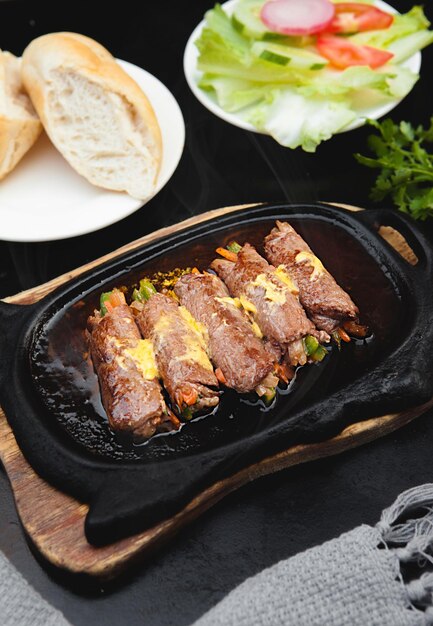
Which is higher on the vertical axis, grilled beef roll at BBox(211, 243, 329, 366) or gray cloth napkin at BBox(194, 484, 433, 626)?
grilled beef roll at BBox(211, 243, 329, 366)

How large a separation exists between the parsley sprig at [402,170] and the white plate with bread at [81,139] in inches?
49.5

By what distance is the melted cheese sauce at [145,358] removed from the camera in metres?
3.30

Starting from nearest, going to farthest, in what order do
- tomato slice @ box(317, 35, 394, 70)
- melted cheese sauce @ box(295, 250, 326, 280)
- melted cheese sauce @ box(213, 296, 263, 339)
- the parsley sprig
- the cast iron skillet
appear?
1. the cast iron skillet
2. melted cheese sauce @ box(213, 296, 263, 339)
3. melted cheese sauce @ box(295, 250, 326, 280)
4. the parsley sprig
5. tomato slice @ box(317, 35, 394, 70)

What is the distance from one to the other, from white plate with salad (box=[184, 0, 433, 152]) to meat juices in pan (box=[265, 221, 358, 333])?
1053 mm

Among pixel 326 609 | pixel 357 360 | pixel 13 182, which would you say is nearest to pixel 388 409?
pixel 357 360

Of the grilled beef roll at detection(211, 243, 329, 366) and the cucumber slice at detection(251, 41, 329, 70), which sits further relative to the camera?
the cucumber slice at detection(251, 41, 329, 70)

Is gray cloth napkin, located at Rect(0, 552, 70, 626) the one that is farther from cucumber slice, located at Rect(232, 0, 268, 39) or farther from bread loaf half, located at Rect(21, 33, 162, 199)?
cucumber slice, located at Rect(232, 0, 268, 39)

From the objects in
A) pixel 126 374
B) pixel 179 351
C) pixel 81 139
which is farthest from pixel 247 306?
pixel 81 139

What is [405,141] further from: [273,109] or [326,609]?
[326,609]

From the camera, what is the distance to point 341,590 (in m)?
2.72

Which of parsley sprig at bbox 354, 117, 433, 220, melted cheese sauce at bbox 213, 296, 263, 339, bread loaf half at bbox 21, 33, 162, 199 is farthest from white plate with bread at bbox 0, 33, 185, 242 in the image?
parsley sprig at bbox 354, 117, 433, 220

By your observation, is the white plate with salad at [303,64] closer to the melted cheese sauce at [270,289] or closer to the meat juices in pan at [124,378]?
the melted cheese sauce at [270,289]

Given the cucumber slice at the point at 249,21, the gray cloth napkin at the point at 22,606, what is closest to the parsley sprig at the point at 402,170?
the cucumber slice at the point at 249,21

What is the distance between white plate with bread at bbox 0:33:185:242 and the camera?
426cm
